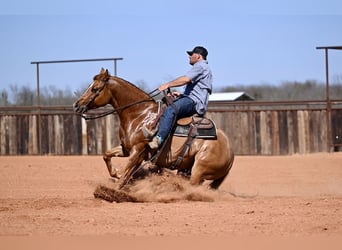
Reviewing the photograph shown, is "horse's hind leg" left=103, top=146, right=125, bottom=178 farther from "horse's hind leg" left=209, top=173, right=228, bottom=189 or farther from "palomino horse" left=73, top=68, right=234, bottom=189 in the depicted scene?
"horse's hind leg" left=209, top=173, right=228, bottom=189

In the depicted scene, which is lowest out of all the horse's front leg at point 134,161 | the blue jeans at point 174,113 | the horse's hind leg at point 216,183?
the horse's hind leg at point 216,183

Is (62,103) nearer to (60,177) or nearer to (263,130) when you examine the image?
(263,130)

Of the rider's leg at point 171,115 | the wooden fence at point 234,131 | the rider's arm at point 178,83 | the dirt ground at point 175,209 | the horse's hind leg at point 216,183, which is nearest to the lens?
the dirt ground at point 175,209

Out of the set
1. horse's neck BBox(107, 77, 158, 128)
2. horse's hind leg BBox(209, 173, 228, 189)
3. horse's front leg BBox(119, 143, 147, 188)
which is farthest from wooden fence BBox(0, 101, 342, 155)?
horse's front leg BBox(119, 143, 147, 188)

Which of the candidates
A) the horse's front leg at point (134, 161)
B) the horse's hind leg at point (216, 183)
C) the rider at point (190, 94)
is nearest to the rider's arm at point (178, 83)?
the rider at point (190, 94)

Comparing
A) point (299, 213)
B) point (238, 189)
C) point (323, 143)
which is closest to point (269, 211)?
point (299, 213)

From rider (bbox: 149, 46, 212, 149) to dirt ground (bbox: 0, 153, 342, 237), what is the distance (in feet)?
2.88

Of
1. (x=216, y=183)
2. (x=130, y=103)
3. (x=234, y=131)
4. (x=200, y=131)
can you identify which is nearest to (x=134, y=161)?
(x=130, y=103)

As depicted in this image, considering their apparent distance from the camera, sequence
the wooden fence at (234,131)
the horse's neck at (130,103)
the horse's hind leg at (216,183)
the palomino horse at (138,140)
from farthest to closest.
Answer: the wooden fence at (234,131)
the horse's hind leg at (216,183)
the horse's neck at (130,103)
the palomino horse at (138,140)

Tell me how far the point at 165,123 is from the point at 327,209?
113 inches

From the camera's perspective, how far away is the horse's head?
13195mm

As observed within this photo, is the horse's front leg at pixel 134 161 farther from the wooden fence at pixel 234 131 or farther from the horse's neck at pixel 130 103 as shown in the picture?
the wooden fence at pixel 234 131

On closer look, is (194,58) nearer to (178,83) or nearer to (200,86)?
(200,86)

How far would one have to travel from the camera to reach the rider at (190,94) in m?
12.6
